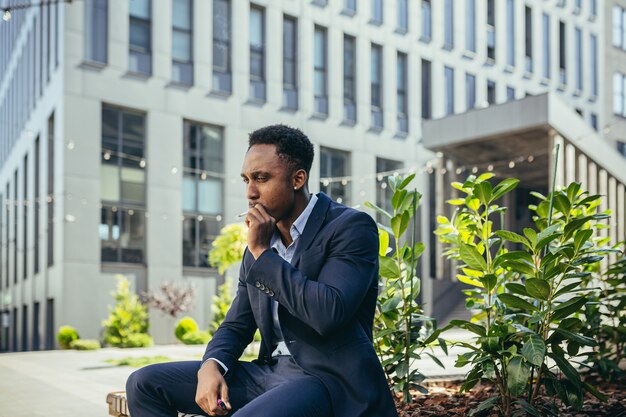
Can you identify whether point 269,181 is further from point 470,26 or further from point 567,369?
point 470,26

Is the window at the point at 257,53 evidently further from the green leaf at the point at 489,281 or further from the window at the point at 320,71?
the green leaf at the point at 489,281

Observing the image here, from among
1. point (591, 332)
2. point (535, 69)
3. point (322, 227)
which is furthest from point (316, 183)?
point (322, 227)

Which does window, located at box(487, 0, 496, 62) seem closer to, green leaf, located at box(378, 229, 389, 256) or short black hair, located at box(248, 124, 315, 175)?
green leaf, located at box(378, 229, 389, 256)

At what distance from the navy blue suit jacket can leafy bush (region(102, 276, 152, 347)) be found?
20.7 metres

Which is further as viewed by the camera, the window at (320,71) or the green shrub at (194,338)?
the window at (320,71)

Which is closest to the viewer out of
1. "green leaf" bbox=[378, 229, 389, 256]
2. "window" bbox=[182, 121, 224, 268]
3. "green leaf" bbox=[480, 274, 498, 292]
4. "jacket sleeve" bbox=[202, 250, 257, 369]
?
"jacket sleeve" bbox=[202, 250, 257, 369]

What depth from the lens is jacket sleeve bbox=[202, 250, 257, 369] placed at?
115 inches

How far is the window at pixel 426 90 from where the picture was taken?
33250 mm

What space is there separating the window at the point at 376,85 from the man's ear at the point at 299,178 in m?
28.9

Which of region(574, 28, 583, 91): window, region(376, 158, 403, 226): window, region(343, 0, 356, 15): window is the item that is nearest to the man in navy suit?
region(376, 158, 403, 226): window

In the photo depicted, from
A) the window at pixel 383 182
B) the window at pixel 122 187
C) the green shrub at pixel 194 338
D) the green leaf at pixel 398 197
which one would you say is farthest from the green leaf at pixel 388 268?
the window at pixel 383 182

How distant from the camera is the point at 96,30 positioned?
Answer: 24859 mm

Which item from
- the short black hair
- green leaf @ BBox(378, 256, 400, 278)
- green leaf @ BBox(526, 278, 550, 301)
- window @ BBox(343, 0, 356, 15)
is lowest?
green leaf @ BBox(526, 278, 550, 301)

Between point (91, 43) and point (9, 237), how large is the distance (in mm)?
16812
